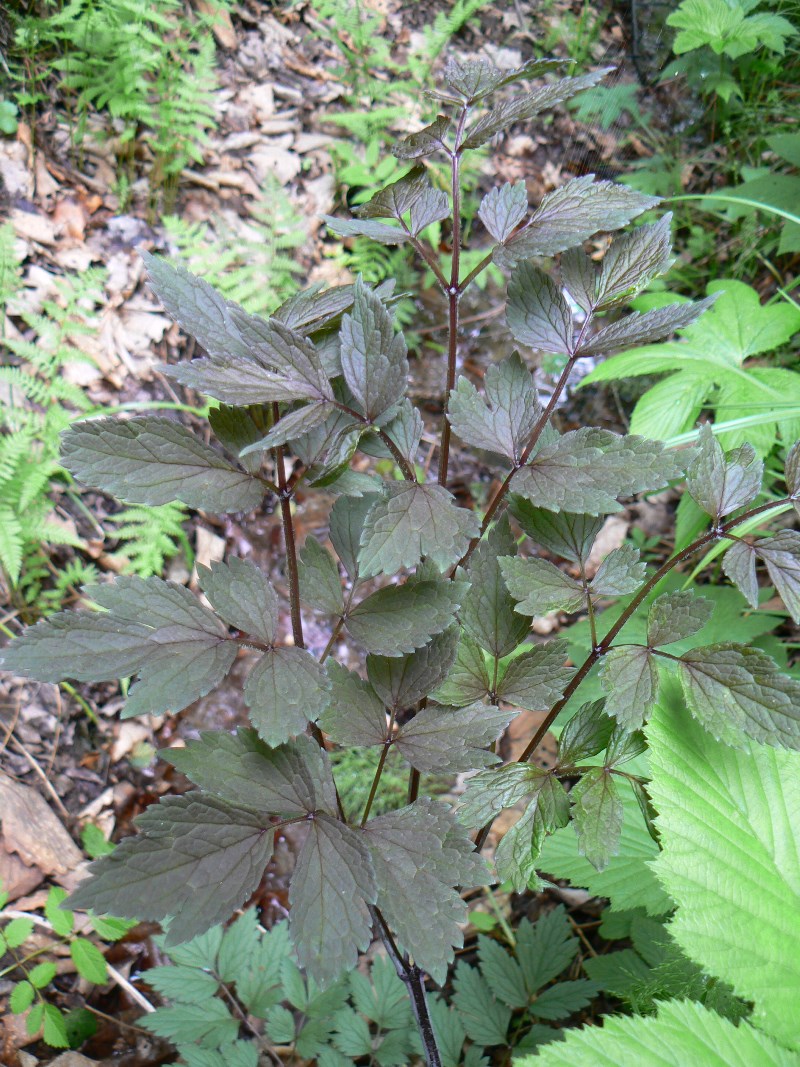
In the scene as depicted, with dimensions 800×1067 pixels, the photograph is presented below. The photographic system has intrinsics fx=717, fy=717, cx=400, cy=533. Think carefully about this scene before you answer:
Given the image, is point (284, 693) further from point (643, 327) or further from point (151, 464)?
point (643, 327)

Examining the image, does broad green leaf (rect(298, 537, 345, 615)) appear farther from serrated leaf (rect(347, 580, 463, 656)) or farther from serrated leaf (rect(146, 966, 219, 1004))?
serrated leaf (rect(146, 966, 219, 1004))

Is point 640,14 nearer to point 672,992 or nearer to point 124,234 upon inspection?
point 124,234

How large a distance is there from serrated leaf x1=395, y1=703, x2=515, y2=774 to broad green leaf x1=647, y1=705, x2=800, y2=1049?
243mm

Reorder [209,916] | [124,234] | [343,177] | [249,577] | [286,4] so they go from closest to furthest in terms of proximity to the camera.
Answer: [209,916], [249,577], [124,234], [343,177], [286,4]

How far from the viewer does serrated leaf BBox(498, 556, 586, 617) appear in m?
0.90

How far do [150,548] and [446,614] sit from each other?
1.93 m

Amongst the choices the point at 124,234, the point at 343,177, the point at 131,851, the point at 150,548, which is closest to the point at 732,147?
the point at 343,177

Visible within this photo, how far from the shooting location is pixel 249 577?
0.86 m

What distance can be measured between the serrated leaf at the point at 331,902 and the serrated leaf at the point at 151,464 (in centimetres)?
39

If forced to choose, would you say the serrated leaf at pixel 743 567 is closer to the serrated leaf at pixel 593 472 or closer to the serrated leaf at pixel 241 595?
the serrated leaf at pixel 593 472

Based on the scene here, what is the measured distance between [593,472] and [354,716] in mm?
417

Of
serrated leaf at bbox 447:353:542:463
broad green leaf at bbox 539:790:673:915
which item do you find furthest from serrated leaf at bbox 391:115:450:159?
broad green leaf at bbox 539:790:673:915

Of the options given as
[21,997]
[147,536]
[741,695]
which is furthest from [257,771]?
[147,536]

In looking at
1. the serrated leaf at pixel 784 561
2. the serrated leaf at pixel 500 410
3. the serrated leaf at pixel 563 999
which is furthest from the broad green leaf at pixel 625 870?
the serrated leaf at pixel 500 410
